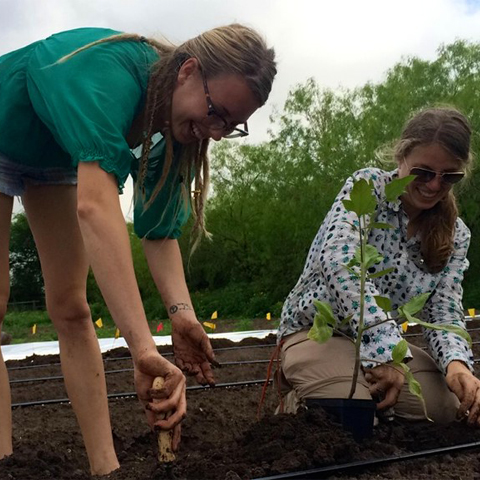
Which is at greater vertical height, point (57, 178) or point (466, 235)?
point (57, 178)

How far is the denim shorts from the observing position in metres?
1.99

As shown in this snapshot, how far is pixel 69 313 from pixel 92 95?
0.76 meters

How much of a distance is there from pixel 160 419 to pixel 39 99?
0.84m

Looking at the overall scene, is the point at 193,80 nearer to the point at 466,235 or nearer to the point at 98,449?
the point at 98,449

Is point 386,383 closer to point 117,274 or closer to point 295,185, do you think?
point 117,274

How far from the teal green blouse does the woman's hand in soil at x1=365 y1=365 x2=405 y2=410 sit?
72 centimetres

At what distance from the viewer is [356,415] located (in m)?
1.96

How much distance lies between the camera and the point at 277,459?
1823mm

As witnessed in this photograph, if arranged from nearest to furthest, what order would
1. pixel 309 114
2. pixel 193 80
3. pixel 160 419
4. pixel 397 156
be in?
1. pixel 160 419
2. pixel 193 80
3. pixel 397 156
4. pixel 309 114

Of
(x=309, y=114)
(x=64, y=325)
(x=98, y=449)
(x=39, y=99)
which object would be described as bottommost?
(x=98, y=449)

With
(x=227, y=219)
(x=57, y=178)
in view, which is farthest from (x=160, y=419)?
(x=227, y=219)

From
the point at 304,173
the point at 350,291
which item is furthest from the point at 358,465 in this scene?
the point at 304,173

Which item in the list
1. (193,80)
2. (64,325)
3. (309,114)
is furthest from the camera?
(309,114)

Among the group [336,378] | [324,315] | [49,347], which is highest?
[324,315]
